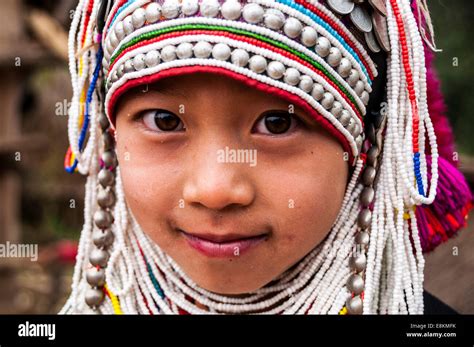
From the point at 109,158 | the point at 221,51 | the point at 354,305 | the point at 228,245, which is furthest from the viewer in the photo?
the point at 109,158

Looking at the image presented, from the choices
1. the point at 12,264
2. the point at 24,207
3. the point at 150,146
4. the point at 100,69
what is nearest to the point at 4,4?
the point at 12,264

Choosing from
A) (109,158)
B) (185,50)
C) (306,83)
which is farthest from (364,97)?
(109,158)

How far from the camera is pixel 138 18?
4.15 feet

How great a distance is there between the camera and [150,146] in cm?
131

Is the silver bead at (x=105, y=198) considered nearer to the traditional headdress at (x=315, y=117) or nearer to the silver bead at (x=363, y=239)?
the traditional headdress at (x=315, y=117)

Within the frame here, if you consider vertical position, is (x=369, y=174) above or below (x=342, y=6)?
below

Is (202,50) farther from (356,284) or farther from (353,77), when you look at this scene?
(356,284)

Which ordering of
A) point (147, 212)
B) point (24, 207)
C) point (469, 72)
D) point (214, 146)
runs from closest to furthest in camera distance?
point (214, 146) < point (147, 212) < point (469, 72) < point (24, 207)

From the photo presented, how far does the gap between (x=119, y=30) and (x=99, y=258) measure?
58 cm

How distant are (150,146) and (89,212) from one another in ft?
1.34

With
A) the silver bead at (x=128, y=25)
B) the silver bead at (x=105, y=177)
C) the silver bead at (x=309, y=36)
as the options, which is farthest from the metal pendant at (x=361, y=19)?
the silver bead at (x=105, y=177)

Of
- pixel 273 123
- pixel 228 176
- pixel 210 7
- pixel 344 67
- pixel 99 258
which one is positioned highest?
pixel 210 7

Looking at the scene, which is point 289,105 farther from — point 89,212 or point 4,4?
point 4,4

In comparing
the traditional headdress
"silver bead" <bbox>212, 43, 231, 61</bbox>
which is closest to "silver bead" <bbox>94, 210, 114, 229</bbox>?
the traditional headdress
